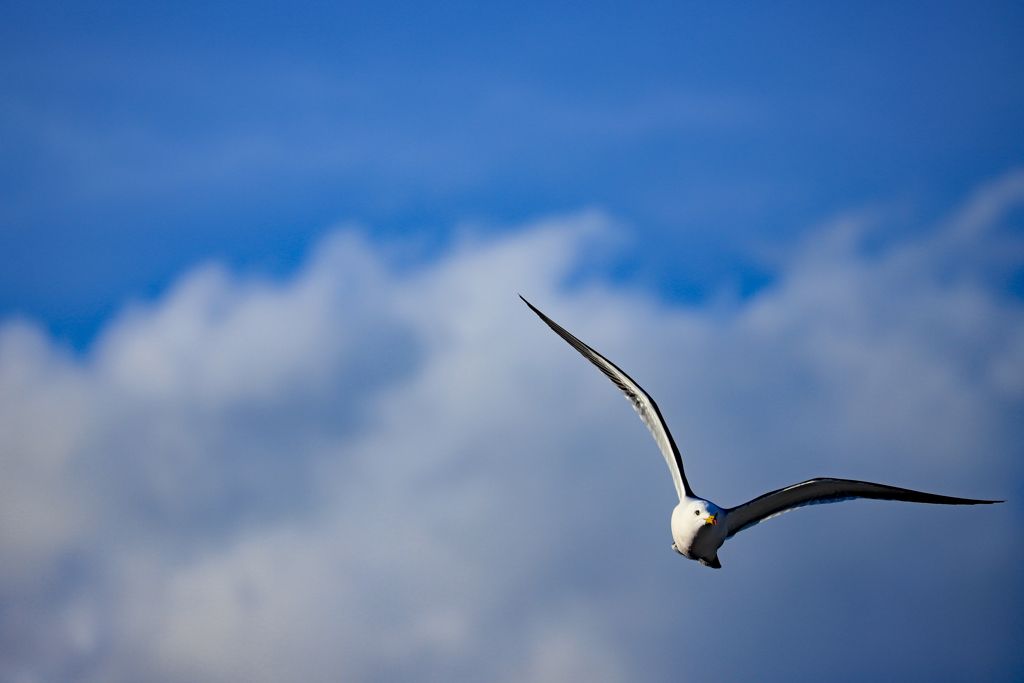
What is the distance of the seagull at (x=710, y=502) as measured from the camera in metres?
21.2

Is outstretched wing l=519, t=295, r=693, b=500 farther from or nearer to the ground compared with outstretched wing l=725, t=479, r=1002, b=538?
farther from the ground

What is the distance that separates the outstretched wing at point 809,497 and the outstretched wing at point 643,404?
1.85 meters

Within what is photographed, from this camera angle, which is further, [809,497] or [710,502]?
[809,497]

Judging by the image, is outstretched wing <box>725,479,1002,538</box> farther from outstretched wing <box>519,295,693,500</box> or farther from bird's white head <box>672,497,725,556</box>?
outstretched wing <box>519,295,693,500</box>

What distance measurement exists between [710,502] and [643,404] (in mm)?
4086

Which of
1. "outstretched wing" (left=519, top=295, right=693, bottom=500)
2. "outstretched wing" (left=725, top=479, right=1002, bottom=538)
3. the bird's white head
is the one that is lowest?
the bird's white head

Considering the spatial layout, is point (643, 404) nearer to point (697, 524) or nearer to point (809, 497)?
point (697, 524)

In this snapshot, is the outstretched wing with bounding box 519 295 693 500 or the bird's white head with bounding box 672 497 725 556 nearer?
the bird's white head with bounding box 672 497 725 556

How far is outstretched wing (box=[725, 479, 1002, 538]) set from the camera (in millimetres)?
20984

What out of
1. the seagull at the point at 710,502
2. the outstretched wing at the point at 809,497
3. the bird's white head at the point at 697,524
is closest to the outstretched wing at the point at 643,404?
the seagull at the point at 710,502

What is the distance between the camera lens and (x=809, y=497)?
2214 centimetres

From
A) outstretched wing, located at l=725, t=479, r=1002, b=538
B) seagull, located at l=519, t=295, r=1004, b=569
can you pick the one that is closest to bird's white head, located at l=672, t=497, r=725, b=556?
seagull, located at l=519, t=295, r=1004, b=569

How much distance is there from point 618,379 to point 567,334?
2.43m

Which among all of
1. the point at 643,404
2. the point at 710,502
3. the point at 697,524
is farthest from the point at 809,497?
the point at 643,404
